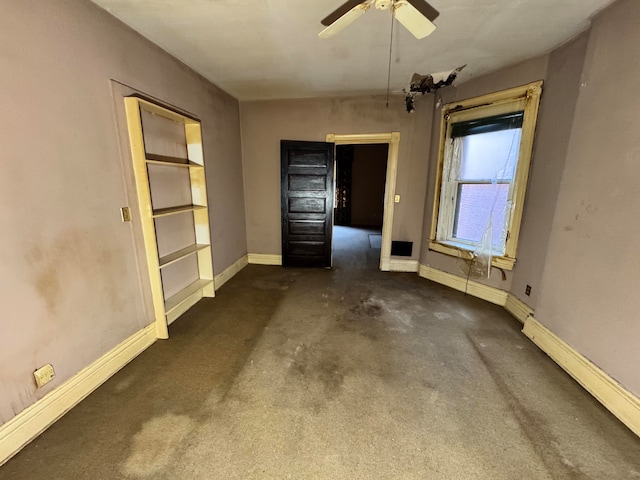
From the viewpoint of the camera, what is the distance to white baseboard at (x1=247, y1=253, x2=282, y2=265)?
4.38 m

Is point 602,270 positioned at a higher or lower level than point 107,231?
lower

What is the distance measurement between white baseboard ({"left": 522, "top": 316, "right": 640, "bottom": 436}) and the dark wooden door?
2.73 metres

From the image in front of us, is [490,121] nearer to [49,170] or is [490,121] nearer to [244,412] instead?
[244,412]

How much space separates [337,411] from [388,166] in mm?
3199

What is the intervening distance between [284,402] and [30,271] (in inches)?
63.6

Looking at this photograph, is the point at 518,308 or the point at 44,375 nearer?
the point at 44,375

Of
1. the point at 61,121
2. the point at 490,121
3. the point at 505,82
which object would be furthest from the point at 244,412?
the point at 505,82

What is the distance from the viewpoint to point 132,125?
198cm

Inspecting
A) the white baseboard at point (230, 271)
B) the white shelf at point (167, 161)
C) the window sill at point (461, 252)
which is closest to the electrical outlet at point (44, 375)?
the white shelf at point (167, 161)

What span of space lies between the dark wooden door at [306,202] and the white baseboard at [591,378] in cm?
273

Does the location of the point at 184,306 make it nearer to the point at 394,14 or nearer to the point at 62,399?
the point at 62,399

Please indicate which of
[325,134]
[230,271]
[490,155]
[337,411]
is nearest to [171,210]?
[230,271]

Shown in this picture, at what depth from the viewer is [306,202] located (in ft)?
13.3

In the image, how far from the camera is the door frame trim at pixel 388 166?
3.77 metres
